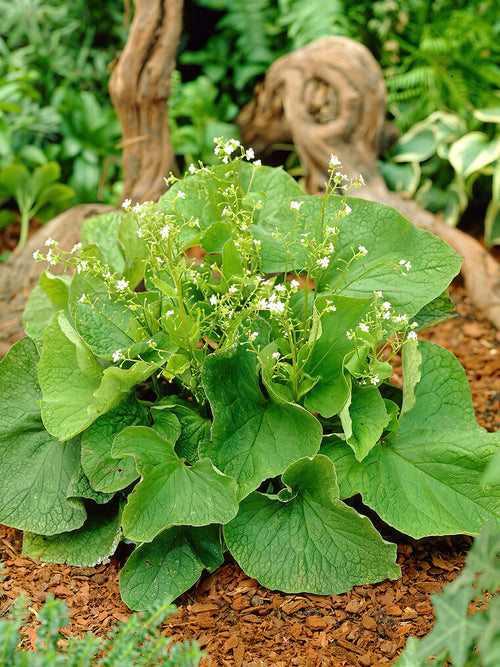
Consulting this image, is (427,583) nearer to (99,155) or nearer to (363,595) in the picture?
(363,595)

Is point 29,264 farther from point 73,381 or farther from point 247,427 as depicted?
point 247,427

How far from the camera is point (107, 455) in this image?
6.64 ft

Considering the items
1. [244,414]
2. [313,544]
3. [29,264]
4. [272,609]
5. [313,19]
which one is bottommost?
[29,264]

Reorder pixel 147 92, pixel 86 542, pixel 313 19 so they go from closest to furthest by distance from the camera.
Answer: pixel 86 542 → pixel 147 92 → pixel 313 19

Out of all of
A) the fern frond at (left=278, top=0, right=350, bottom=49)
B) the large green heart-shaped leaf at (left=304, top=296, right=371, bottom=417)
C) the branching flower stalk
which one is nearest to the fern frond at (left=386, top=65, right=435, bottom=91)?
the fern frond at (left=278, top=0, right=350, bottom=49)

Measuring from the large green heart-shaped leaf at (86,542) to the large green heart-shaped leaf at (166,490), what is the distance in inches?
11.1

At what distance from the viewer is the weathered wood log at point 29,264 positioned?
11.7ft

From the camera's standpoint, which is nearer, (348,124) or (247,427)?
(247,427)

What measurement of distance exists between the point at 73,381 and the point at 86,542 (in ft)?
1.74

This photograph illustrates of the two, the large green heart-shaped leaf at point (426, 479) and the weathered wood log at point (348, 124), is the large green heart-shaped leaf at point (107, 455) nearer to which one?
the large green heart-shaped leaf at point (426, 479)

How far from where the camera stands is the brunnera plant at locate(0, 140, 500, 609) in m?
1.91

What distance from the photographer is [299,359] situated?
2.01 meters

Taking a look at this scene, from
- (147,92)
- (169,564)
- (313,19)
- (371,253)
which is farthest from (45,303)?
(313,19)

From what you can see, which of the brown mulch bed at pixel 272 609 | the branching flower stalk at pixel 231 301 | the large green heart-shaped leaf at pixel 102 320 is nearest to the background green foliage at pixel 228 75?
the large green heart-shaped leaf at pixel 102 320
